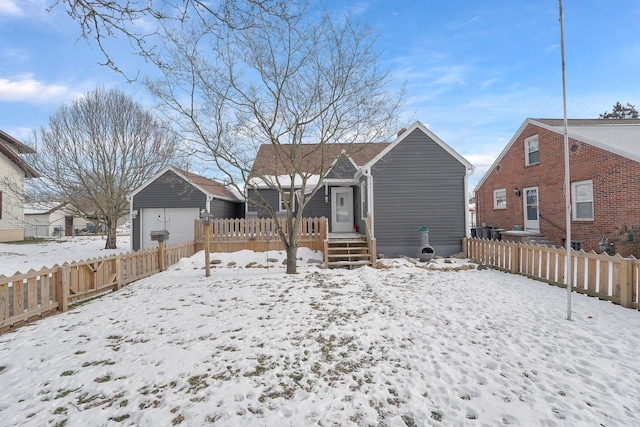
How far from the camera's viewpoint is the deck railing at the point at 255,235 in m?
11.5

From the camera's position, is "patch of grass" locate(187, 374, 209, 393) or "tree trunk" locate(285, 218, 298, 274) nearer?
"patch of grass" locate(187, 374, 209, 393)

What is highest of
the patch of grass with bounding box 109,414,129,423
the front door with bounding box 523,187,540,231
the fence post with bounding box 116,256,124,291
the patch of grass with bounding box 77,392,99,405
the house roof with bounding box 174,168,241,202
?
the house roof with bounding box 174,168,241,202

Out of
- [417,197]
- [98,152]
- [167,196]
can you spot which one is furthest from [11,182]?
[417,197]

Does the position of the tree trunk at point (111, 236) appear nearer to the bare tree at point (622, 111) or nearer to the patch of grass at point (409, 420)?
the patch of grass at point (409, 420)

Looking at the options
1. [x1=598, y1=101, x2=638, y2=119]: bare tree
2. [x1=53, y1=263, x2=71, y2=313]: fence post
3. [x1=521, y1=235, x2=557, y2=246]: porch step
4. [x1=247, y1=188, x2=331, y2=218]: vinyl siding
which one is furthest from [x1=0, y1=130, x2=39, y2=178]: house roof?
[x1=598, y1=101, x2=638, y2=119]: bare tree

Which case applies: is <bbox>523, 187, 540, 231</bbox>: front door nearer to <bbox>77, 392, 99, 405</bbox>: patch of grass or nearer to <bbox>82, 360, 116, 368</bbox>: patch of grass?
<bbox>82, 360, 116, 368</bbox>: patch of grass

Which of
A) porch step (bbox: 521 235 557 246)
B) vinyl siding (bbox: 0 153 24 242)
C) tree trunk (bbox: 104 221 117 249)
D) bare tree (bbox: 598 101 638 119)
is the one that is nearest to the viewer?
porch step (bbox: 521 235 557 246)

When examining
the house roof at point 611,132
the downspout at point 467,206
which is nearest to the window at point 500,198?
the house roof at point 611,132

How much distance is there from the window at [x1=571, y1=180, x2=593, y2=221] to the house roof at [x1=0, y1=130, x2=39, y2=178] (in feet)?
97.3

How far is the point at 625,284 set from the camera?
5266 millimetres

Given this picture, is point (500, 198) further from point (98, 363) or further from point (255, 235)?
point (98, 363)

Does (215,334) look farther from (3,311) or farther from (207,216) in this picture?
(207,216)

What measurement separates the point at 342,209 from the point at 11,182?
22.0 metres

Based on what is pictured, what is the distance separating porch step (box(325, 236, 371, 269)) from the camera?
9864 mm
